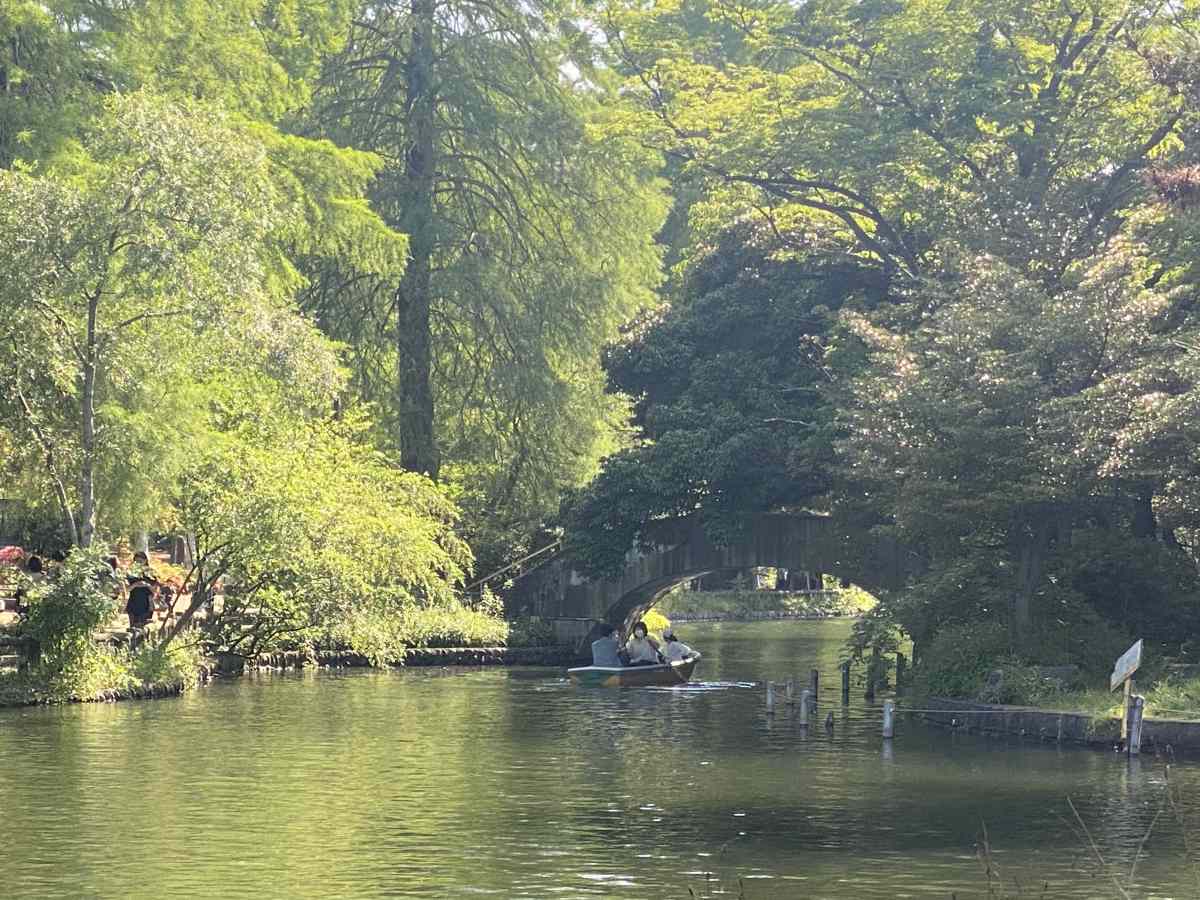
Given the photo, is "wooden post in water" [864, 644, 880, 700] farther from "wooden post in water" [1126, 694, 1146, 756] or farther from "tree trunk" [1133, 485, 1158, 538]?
"wooden post in water" [1126, 694, 1146, 756]

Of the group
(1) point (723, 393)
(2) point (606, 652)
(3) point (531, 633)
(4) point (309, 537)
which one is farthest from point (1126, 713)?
(3) point (531, 633)

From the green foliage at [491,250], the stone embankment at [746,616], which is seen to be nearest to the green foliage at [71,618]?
the green foliage at [491,250]

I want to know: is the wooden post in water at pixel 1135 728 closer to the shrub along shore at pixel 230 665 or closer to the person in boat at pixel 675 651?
the person in boat at pixel 675 651

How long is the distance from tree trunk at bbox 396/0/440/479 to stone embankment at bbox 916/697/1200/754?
19.7m

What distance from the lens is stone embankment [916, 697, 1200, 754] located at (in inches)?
1185

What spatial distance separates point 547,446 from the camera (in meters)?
53.4

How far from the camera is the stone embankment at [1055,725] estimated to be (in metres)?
30.1

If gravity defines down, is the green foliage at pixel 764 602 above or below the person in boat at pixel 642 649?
above

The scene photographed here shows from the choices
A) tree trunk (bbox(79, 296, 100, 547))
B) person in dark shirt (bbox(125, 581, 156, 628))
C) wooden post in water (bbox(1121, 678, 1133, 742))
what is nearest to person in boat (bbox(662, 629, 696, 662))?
person in dark shirt (bbox(125, 581, 156, 628))

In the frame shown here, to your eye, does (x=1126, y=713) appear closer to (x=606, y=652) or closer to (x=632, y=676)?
(x=632, y=676)

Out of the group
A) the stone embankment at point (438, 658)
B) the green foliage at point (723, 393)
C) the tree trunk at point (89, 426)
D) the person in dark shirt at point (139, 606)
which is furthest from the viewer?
the green foliage at point (723, 393)

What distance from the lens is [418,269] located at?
171 ft

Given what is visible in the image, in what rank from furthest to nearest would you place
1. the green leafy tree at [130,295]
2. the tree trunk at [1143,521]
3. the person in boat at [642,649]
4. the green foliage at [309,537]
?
the person in boat at [642,649], the green foliage at [309,537], the tree trunk at [1143,521], the green leafy tree at [130,295]

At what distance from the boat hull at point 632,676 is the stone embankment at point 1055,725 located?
8.67 meters
